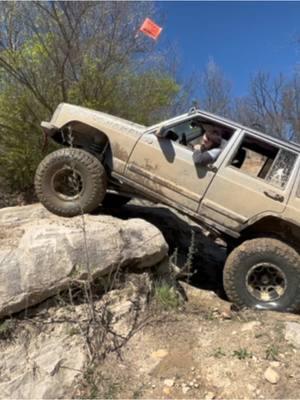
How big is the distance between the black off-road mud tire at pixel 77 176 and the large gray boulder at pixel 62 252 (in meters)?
0.24

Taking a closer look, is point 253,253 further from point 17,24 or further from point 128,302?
point 17,24

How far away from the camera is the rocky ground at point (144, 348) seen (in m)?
3.93

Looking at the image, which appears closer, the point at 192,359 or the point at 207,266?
the point at 192,359

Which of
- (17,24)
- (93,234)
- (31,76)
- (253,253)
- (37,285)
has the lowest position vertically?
(37,285)

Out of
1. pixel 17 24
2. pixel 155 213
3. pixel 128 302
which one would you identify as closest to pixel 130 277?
pixel 128 302

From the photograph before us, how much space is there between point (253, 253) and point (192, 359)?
1614 mm

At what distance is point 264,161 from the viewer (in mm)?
5863

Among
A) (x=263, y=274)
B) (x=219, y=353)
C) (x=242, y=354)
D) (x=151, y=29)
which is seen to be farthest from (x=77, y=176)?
(x=151, y=29)

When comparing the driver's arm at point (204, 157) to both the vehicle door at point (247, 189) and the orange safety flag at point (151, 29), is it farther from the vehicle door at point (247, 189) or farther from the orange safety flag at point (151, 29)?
the orange safety flag at point (151, 29)

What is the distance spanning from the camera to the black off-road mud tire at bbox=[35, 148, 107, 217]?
578 cm

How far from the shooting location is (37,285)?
4.48 meters

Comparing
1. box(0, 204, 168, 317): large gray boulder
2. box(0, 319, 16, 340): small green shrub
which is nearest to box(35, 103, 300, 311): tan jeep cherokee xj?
box(0, 204, 168, 317): large gray boulder

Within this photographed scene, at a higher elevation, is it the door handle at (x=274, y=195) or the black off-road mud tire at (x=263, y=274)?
the door handle at (x=274, y=195)

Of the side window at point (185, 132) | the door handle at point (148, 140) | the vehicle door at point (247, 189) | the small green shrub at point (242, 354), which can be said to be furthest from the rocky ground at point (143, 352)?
the side window at point (185, 132)
